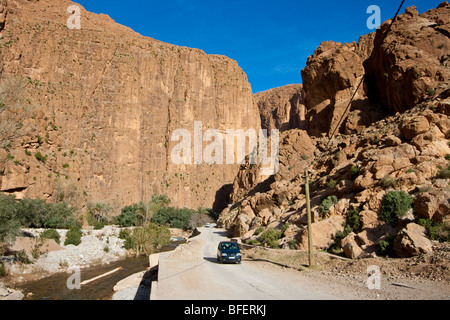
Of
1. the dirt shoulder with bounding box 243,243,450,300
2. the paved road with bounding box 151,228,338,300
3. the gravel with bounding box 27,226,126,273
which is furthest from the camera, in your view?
the gravel with bounding box 27,226,126,273

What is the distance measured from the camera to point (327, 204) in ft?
74.6

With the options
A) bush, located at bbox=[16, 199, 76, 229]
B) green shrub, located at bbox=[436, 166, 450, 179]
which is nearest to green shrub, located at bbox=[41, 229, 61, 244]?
bush, located at bbox=[16, 199, 76, 229]

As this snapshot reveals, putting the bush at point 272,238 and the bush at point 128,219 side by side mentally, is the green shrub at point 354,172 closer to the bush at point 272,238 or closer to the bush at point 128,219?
the bush at point 272,238

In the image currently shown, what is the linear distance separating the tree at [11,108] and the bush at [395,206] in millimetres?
21323

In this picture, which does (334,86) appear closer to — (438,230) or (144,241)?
(438,230)

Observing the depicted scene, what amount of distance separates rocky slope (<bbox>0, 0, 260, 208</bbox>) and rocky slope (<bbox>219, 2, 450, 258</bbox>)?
43.8 m

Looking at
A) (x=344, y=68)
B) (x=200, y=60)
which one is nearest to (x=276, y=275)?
(x=344, y=68)

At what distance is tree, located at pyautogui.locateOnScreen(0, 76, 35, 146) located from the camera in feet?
54.2

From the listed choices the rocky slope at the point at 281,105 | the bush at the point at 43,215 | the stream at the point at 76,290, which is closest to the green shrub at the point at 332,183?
the stream at the point at 76,290

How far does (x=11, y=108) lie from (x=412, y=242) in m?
22.8

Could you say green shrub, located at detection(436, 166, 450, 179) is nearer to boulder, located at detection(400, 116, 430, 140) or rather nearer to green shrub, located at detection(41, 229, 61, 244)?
boulder, located at detection(400, 116, 430, 140)

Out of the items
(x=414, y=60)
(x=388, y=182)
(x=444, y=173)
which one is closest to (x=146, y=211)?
(x=414, y=60)

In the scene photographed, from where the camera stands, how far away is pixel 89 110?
90312 mm
